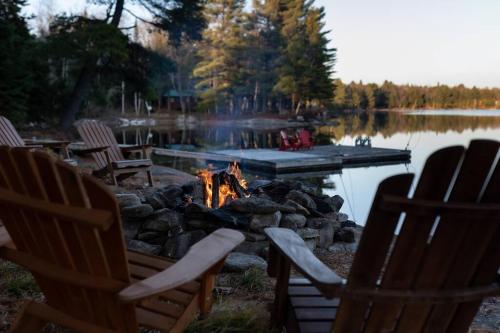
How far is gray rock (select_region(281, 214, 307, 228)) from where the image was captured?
3.47m

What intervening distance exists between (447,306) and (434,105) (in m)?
82.7

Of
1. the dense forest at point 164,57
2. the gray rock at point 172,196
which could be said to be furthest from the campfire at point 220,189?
the dense forest at point 164,57

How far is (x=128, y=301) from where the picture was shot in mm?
1002

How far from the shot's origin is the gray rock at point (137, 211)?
310 centimetres

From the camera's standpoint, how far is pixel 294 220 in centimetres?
349

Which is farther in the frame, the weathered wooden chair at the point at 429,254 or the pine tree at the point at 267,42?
the pine tree at the point at 267,42

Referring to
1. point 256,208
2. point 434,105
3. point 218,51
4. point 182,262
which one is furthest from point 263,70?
point 434,105

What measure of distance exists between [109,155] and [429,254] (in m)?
5.20

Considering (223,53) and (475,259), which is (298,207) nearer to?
(475,259)

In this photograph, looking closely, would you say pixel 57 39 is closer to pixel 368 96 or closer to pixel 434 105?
pixel 368 96

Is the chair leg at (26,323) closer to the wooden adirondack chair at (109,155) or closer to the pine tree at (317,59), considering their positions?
the wooden adirondack chair at (109,155)

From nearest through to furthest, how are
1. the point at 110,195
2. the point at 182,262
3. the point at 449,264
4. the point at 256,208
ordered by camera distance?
1. the point at 110,195
2. the point at 449,264
3. the point at 182,262
4. the point at 256,208

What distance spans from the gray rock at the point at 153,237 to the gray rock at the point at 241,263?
23.4 inches

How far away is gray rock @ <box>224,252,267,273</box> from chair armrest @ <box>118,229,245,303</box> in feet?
4.13
